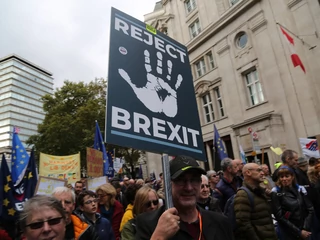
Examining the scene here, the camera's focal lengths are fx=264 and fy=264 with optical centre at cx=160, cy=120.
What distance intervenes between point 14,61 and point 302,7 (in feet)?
294

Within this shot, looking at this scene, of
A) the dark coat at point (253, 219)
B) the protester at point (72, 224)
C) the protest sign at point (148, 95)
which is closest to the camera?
the protest sign at point (148, 95)

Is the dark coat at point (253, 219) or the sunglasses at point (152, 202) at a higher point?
the sunglasses at point (152, 202)

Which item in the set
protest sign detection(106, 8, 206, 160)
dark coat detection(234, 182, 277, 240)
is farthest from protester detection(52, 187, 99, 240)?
dark coat detection(234, 182, 277, 240)

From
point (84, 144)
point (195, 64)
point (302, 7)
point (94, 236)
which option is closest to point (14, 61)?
point (84, 144)

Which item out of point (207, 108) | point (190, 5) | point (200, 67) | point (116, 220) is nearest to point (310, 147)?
point (116, 220)

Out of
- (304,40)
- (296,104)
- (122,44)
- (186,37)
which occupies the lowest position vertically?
(122,44)

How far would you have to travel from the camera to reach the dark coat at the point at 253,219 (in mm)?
3289

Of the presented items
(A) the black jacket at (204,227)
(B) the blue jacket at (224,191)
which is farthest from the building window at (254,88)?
(A) the black jacket at (204,227)

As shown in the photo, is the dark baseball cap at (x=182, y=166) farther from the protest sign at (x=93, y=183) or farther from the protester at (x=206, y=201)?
the protest sign at (x=93, y=183)

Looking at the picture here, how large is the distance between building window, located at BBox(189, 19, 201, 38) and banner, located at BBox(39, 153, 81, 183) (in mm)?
19182

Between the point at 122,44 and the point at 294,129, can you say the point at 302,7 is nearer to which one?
the point at 294,129

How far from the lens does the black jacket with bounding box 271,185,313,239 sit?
395 cm

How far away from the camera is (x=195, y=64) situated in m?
23.8

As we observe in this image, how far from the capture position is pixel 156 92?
6.63 feet
